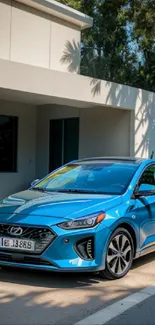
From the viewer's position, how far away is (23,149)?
1473cm

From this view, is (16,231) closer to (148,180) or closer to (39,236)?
(39,236)

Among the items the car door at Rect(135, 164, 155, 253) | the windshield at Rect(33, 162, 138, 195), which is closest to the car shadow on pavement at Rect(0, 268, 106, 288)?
the car door at Rect(135, 164, 155, 253)

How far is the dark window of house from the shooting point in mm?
13984

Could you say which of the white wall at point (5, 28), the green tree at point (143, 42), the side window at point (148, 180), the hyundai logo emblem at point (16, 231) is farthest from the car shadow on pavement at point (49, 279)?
the green tree at point (143, 42)

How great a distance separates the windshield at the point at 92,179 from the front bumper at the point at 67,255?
101cm

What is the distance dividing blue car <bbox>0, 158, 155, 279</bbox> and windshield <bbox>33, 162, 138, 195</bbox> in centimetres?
1

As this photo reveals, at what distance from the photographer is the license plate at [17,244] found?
5.25m

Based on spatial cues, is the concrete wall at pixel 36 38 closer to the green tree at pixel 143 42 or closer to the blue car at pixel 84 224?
the green tree at pixel 143 42

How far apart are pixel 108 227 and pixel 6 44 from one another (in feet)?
27.0

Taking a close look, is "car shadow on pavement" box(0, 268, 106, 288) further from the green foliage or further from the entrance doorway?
the green foliage

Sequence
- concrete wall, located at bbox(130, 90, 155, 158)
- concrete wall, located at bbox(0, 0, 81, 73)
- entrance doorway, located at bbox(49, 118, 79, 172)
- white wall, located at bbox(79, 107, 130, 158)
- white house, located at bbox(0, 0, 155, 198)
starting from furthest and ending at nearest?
entrance doorway, located at bbox(49, 118, 79, 172)
white wall, located at bbox(79, 107, 130, 158)
concrete wall, located at bbox(130, 90, 155, 158)
concrete wall, located at bbox(0, 0, 81, 73)
white house, located at bbox(0, 0, 155, 198)

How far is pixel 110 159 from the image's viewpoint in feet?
23.9

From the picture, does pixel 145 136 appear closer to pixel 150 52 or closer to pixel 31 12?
pixel 31 12

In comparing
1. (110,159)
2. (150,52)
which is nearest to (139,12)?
(150,52)
